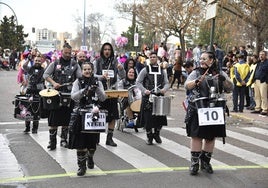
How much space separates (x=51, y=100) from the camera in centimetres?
875

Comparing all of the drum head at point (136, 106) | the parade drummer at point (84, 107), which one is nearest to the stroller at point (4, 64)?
the drum head at point (136, 106)

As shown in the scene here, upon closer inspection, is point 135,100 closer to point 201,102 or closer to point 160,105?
point 160,105

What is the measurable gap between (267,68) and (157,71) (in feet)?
21.3

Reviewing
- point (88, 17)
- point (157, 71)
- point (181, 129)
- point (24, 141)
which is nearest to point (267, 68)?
point (181, 129)

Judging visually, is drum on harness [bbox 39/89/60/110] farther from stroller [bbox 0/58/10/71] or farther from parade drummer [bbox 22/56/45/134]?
stroller [bbox 0/58/10/71]

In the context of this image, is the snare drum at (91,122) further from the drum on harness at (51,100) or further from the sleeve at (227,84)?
the sleeve at (227,84)

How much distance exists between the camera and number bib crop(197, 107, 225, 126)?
7.15m

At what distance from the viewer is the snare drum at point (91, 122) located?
277 inches

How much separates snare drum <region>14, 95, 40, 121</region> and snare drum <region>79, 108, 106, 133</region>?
392 cm

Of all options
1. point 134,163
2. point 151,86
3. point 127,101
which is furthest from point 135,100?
point 134,163

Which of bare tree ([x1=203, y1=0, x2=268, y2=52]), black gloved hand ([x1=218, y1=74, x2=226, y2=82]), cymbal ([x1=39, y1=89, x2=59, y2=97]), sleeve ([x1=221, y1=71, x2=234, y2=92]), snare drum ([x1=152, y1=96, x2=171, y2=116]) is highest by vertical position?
bare tree ([x1=203, y1=0, x2=268, y2=52])

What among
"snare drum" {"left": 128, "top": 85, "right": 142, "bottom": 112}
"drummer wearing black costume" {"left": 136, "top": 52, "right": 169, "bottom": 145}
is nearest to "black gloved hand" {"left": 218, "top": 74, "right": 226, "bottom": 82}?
"drummer wearing black costume" {"left": 136, "top": 52, "right": 169, "bottom": 145}

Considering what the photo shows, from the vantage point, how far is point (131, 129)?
11922 mm

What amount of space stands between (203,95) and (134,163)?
1733 millimetres
